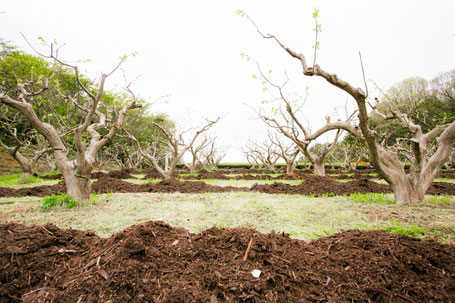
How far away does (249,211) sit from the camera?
4961 mm

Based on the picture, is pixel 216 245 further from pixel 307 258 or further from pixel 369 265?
pixel 369 265

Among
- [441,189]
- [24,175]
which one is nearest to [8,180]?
[24,175]

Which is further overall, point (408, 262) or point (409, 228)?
point (409, 228)

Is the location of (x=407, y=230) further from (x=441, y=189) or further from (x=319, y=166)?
(x=319, y=166)

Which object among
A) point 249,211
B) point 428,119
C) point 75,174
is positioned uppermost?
point 428,119

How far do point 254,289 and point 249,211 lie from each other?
3.25 m

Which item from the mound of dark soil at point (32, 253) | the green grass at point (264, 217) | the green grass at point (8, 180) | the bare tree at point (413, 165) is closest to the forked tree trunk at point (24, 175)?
the green grass at point (8, 180)

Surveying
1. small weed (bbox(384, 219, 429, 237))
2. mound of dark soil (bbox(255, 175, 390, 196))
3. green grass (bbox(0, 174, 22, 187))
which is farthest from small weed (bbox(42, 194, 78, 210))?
green grass (bbox(0, 174, 22, 187))

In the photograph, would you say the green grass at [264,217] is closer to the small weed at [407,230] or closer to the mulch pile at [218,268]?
the small weed at [407,230]

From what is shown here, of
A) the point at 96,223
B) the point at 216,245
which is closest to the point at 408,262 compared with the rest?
the point at 216,245

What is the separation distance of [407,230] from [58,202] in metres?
6.70

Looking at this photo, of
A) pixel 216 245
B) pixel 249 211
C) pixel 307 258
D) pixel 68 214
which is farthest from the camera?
pixel 249 211

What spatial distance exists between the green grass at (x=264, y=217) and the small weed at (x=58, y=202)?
0.14 m

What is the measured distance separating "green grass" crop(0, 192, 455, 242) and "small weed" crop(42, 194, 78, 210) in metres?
0.14
